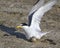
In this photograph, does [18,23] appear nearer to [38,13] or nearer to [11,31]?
[11,31]

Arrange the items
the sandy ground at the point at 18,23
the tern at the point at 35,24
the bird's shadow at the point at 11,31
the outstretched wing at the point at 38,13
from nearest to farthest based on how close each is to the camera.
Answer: the sandy ground at the point at 18,23
the tern at the point at 35,24
the outstretched wing at the point at 38,13
the bird's shadow at the point at 11,31

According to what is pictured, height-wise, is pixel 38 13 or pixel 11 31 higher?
pixel 38 13

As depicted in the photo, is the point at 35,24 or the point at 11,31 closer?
the point at 35,24

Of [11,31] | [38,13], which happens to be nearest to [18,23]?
[11,31]

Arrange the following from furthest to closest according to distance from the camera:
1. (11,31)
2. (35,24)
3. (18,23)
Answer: (18,23) → (11,31) → (35,24)

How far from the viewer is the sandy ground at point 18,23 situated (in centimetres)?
1056

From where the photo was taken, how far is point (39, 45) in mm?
10438

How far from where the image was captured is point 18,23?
12703mm

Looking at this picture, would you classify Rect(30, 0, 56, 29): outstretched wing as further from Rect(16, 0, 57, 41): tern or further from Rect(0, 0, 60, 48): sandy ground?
Rect(0, 0, 60, 48): sandy ground

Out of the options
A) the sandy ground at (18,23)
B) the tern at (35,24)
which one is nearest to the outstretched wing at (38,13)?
the tern at (35,24)

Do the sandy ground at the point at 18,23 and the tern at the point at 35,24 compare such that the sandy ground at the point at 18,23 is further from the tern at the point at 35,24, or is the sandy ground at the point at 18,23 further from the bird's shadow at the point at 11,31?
the tern at the point at 35,24

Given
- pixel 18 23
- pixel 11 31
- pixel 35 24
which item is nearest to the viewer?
pixel 35 24

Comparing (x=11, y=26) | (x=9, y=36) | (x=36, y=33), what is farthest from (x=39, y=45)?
(x=11, y=26)

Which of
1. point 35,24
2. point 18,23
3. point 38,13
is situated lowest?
point 18,23
